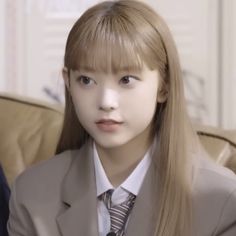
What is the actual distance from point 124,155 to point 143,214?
103 mm

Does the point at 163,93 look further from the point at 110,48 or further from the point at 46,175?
the point at 46,175

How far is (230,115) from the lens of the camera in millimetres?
1910

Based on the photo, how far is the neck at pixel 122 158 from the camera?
3.36ft

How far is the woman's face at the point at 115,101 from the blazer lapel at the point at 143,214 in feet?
0.33

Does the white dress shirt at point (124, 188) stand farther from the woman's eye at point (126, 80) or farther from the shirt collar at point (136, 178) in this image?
the woman's eye at point (126, 80)

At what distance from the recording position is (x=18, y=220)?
1.08m

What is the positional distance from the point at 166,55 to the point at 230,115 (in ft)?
3.26

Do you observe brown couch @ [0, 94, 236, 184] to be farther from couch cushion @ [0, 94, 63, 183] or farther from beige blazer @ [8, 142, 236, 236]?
beige blazer @ [8, 142, 236, 236]

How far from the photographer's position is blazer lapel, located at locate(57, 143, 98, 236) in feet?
3.37

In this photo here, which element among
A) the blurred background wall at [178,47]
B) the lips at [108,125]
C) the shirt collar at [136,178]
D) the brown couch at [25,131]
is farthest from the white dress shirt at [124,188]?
the blurred background wall at [178,47]

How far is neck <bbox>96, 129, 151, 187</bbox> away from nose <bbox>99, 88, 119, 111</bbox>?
13 cm

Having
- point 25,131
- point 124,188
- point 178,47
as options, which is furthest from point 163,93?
point 178,47

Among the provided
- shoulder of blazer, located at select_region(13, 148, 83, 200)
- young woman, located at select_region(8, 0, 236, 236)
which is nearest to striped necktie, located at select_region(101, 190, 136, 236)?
young woman, located at select_region(8, 0, 236, 236)

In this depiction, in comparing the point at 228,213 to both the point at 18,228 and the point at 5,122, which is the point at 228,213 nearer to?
the point at 18,228
